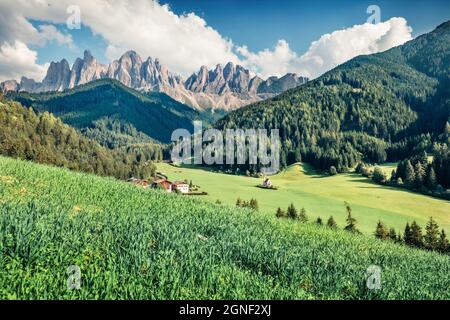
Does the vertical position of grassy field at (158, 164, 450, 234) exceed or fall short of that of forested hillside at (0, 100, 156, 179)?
it falls short

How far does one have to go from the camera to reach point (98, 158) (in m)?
135

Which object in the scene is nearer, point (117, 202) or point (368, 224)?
point (117, 202)

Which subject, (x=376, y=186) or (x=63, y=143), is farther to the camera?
(x=63, y=143)

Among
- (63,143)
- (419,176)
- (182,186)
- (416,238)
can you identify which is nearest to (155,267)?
(416,238)

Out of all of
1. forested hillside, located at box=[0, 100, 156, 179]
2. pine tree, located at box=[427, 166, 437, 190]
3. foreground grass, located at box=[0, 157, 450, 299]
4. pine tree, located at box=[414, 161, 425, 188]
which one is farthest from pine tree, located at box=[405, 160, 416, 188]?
foreground grass, located at box=[0, 157, 450, 299]

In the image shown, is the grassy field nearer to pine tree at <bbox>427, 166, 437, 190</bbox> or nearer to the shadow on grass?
the shadow on grass

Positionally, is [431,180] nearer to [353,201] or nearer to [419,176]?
[419,176]

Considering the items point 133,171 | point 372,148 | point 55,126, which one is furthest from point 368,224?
point 372,148

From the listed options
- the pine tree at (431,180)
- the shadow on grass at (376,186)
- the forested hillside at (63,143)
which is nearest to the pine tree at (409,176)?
the shadow on grass at (376,186)

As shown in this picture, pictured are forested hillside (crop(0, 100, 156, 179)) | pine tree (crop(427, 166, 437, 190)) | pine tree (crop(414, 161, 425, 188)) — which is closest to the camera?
forested hillside (crop(0, 100, 156, 179))

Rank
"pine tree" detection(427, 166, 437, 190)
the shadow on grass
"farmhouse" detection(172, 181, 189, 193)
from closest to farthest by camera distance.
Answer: "farmhouse" detection(172, 181, 189, 193) < the shadow on grass < "pine tree" detection(427, 166, 437, 190)

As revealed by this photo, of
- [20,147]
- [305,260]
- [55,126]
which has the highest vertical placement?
[55,126]

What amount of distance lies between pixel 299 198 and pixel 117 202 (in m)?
85.2
